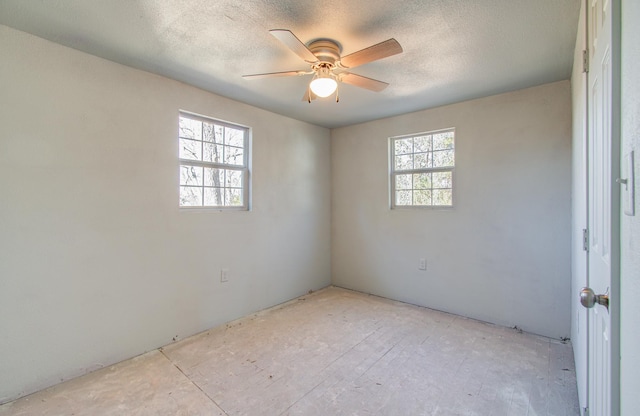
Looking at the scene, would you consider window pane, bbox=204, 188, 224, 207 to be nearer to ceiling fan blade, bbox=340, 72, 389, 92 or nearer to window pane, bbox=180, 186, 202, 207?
window pane, bbox=180, 186, 202, 207

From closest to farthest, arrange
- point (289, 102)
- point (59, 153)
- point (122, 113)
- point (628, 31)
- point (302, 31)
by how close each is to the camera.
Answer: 1. point (628, 31)
2. point (302, 31)
3. point (59, 153)
4. point (122, 113)
5. point (289, 102)

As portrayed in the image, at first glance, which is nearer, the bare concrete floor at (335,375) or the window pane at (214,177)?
the bare concrete floor at (335,375)

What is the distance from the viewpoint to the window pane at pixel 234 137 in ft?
10.7

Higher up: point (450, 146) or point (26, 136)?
point (450, 146)

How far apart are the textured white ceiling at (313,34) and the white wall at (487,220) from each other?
16.3 inches

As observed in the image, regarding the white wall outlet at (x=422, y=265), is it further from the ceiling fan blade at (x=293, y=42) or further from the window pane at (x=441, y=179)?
the ceiling fan blade at (x=293, y=42)

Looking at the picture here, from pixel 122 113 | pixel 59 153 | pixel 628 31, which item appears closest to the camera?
pixel 628 31

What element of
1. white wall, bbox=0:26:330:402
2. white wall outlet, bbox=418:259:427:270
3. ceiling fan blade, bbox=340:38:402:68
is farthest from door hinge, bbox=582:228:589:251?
white wall, bbox=0:26:330:402

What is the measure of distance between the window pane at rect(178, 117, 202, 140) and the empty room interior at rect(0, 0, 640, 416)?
0.05ft

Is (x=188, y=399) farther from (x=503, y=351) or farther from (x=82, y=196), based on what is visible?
(x=503, y=351)

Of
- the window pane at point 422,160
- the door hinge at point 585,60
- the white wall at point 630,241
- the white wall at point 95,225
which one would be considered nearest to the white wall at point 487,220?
the window pane at point 422,160

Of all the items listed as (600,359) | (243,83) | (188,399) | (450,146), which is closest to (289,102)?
(243,83)

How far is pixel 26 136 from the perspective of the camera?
1999 millimetres

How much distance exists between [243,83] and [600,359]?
2.93 m
